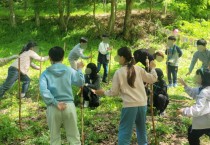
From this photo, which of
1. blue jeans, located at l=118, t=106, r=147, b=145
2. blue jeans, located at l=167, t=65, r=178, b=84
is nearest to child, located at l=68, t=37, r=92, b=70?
blue jeans, located at l=167, t=65, r=178, b=84

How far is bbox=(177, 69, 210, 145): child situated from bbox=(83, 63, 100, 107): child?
357 cm

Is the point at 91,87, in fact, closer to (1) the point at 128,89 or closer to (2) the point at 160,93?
(2) the point at 160,93

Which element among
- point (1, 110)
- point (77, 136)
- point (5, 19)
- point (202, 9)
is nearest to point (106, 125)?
point (77, 136)

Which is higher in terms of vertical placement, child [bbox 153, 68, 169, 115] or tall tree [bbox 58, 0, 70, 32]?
tall tree [bbox 58, 0, 70, 32]

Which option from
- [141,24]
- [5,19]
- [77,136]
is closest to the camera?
[77,136]

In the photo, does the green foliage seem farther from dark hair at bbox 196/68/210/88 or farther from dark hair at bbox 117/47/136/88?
dark hair at bbox 196/68/210/88

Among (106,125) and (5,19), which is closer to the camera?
(106,125)

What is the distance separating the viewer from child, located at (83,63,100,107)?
7.87 metres

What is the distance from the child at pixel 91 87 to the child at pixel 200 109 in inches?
141

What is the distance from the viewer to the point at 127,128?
15.4 ft

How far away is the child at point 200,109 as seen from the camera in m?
4.18

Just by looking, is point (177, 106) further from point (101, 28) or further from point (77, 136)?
point (101, 28)

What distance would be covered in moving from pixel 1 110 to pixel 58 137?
385 centimetres

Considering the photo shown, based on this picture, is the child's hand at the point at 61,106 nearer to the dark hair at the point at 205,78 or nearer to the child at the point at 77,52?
the dark hair at the point at 205,78
